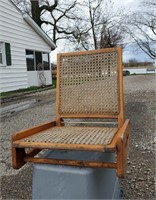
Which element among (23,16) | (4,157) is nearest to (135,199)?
(4,157)

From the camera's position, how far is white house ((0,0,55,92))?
1005cm

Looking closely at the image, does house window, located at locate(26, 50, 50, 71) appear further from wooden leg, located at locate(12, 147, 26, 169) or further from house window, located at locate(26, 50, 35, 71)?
wooden leg, located at locate(12, 147, 26, 169)

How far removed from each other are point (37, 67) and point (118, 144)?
12415mm

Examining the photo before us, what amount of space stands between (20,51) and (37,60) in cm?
219

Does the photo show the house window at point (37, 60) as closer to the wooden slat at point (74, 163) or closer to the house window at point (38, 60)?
the house window at point (38, 60)

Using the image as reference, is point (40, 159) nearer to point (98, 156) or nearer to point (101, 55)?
point (98, 156)

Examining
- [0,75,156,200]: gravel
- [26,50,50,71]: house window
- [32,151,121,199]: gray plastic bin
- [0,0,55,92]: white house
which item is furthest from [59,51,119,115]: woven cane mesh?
[26,50,50,71]: house window

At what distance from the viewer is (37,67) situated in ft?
44.3

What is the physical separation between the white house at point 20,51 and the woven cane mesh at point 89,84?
7.89 meters

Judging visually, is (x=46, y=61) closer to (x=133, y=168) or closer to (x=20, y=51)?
(x=20, y=51)

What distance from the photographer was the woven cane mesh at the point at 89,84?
2.19m

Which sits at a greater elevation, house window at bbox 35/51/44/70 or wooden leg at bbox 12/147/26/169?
house window at bbox 35/51/44/70

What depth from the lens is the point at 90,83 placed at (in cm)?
226

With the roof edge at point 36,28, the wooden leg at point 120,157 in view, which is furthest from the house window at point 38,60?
the wooden leg at point 120,157
